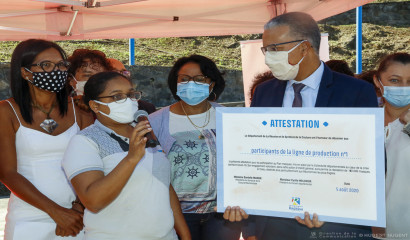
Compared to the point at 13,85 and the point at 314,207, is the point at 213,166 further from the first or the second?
the point at 13,85

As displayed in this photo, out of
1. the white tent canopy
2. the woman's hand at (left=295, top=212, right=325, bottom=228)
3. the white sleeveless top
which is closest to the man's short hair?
the woman's hand at (left=295, top=212, right=325, bottom=228)

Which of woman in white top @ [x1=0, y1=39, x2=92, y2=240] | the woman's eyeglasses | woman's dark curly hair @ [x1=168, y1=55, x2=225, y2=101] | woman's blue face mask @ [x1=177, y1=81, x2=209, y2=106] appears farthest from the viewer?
the woman's eyeglasses

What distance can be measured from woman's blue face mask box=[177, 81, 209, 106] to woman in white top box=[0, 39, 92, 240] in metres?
0.76

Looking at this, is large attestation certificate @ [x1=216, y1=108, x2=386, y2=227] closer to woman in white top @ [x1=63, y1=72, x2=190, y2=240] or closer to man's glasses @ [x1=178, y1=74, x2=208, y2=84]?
woman in white top @ [x1=63, y1=72, x2=190, y2=240]

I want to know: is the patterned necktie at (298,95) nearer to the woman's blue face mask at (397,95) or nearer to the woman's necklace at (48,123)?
the woman's blue face mask at (397,95)

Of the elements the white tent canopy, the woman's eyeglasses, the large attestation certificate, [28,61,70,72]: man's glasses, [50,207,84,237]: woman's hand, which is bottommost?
[50,207,84,237]: woman's hand

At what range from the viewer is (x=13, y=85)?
3033 mm

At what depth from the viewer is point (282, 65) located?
2.44 meters

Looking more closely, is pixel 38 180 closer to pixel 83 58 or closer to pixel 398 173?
pixel 83 58

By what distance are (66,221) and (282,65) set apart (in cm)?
157

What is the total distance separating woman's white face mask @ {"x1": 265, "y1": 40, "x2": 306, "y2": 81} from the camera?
2436 millimetres

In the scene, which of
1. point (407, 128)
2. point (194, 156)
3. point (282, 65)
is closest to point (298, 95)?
point (282, 65)

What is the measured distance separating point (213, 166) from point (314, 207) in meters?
1.08

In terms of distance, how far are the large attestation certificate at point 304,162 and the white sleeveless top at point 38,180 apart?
112 centimetres
